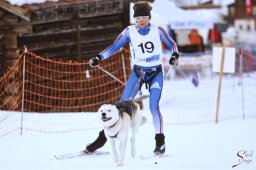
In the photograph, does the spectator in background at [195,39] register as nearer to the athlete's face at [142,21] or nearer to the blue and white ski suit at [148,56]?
the blue and white ski suit at [148,56]

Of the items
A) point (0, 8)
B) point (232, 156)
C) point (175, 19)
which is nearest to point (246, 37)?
point (175, 19)

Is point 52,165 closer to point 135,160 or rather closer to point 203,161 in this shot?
point 135,160

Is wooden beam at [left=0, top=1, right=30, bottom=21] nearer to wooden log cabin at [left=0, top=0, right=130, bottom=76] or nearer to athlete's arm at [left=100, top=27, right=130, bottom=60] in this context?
wooden log cabin at [left=0, top=0, right=130, bottom=76]

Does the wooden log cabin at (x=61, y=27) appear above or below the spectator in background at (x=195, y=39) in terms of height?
below

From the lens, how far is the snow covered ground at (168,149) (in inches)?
253

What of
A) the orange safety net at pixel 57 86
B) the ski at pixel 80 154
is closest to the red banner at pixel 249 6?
the orange safety net at pixel 57 86

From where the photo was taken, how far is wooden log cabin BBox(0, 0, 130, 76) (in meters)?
11.6

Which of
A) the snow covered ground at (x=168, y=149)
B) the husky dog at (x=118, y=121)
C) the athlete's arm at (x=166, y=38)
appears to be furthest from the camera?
the athlete's arm at (x=166, y=38)

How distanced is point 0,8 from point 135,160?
19.1ft

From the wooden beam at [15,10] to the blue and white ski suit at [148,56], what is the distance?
13.9ft

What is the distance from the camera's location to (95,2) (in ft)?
43.8

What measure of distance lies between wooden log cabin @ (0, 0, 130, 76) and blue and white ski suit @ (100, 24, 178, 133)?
174 inches

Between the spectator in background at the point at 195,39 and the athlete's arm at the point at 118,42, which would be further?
the spectator in background at the point at 195,39

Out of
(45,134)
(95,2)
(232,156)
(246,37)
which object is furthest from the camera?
(246,37)
